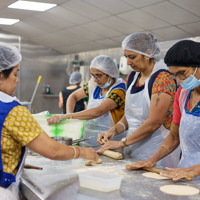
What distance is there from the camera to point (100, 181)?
1333 millimetres

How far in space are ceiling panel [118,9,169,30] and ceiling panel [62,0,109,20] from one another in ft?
1.22

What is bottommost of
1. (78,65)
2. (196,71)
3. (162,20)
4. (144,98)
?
(78,65)

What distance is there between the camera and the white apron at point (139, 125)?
2117 millimetres

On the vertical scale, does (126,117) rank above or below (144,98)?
below

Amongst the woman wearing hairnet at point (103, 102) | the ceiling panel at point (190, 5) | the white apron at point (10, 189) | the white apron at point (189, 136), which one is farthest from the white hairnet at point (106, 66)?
the ceiling panel at point (190, 5)

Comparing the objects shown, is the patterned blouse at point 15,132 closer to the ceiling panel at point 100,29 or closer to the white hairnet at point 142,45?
the white hairnet at point 142,45

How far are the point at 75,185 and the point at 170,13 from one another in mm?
3225

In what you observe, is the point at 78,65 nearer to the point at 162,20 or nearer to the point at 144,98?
the point at 162,20

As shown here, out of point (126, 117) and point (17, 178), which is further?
point (126, 117)

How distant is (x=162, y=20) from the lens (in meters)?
4.32

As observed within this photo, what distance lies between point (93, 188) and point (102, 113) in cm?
119

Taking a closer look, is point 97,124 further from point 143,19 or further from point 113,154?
point 143,19

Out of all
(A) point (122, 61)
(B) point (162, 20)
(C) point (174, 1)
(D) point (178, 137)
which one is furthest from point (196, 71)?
(A) point (122, 61)

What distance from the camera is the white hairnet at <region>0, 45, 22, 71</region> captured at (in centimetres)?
142
